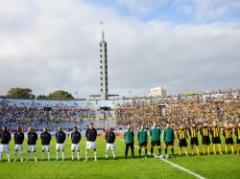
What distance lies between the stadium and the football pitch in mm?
43

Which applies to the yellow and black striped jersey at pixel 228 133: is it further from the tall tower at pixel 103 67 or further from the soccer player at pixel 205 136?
the tall tower at pixel 103 67

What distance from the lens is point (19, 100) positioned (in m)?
89.8

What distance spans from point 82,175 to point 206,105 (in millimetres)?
62072

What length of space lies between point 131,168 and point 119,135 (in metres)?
42.8

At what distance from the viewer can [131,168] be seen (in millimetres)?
20578

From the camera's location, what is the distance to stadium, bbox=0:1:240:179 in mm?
20688

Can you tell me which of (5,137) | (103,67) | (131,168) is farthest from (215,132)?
(103,67)

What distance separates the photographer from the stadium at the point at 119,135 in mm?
20688

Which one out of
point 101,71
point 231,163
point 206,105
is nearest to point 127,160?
point 231,163

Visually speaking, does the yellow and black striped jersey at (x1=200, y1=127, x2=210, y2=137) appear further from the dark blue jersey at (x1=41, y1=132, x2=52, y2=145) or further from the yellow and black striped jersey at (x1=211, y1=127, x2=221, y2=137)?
the dark blue jersey at (x1=41, y1=132, x2=52, y2=145)

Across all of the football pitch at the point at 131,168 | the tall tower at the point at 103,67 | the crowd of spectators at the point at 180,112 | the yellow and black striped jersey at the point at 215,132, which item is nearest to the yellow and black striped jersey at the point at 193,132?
the yellow and black striped jersey at the point at 215,132

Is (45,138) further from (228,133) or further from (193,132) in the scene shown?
(228,133)

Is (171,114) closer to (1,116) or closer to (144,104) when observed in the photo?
(144,104)

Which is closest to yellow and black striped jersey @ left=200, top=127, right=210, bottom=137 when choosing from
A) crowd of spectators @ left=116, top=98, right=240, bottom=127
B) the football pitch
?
the football pitch
